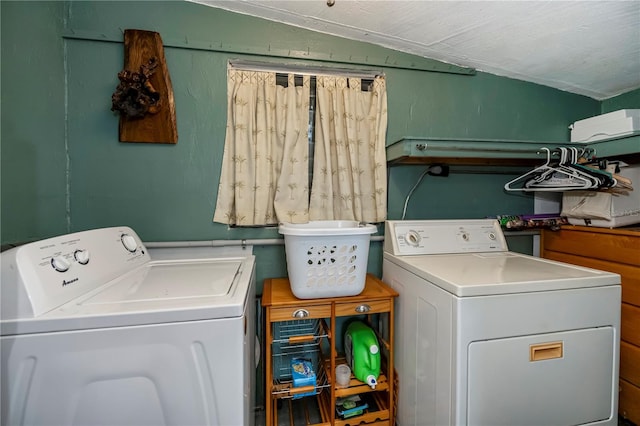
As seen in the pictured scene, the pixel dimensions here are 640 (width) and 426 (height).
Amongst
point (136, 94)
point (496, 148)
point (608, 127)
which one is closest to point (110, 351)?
point (136, 94)

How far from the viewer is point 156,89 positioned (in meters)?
1.53

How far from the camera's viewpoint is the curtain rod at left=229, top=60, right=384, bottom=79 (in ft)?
5.41

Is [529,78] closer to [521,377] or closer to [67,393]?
[521,377]

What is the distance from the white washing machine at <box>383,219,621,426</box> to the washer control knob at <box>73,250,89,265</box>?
1367 millimetres

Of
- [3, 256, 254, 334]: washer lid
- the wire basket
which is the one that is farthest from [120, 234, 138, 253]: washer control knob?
the wire basket

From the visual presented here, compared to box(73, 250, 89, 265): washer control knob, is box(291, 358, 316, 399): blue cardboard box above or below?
below

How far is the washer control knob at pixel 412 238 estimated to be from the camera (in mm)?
1593

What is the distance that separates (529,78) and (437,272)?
1761 mm

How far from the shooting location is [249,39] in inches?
64.1

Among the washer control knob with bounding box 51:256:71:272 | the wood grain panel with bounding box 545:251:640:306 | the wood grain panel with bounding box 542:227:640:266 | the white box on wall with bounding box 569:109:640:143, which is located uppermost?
the white box on wall with bounding box 569:109:640:143

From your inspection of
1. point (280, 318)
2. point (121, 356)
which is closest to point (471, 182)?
point (280, 318)

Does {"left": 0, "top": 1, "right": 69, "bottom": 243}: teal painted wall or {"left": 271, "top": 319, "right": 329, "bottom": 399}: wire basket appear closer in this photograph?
{"left": 0, "top": 1, "right": 69, "bottom": 243}: teal painted wall

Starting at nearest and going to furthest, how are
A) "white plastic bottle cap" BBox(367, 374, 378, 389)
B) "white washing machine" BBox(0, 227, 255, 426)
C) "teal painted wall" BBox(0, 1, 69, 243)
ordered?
1. "white washing machine" BBox(0, 227, 255, 426)
2. "teal painted wall" BBox(0, 1, 69, 243)
3. "white plastic bottle cap" BBox(367, 374, 378, 389)

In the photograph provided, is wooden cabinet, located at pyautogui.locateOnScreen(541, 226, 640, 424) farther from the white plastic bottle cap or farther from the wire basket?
the wire basket
